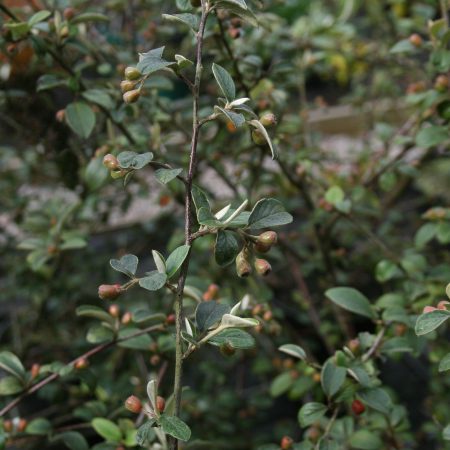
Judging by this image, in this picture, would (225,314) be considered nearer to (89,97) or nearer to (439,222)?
(89,97)

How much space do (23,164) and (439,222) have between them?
1.16m

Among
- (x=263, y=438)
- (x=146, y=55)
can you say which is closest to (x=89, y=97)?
(x=146, y=55)

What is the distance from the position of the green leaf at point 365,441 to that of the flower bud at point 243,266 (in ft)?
1.33

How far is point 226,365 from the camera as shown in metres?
1.49

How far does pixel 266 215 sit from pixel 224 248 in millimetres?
57

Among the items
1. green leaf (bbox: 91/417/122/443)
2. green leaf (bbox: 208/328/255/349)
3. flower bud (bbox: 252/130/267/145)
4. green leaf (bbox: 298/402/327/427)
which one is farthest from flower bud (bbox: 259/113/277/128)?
green leaf (bbox: 91/417/122/443)

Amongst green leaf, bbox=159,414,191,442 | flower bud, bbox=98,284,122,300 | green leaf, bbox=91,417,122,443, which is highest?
flower bud, bbox=98,284,122,300

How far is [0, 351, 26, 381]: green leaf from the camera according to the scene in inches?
31.4

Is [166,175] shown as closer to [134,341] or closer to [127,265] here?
[127,265]

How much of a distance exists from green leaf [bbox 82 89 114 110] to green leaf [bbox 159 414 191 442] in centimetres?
53

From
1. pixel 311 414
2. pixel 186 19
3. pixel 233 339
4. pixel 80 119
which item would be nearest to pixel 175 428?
pixel 233 339

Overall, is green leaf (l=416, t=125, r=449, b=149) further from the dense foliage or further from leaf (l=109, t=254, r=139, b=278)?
leaf (l=109, t=254, r=139, b=278)

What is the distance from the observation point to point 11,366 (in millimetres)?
805

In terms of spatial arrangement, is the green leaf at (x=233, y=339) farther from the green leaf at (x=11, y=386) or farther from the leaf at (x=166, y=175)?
the green leaf at (x=11, y=386)
